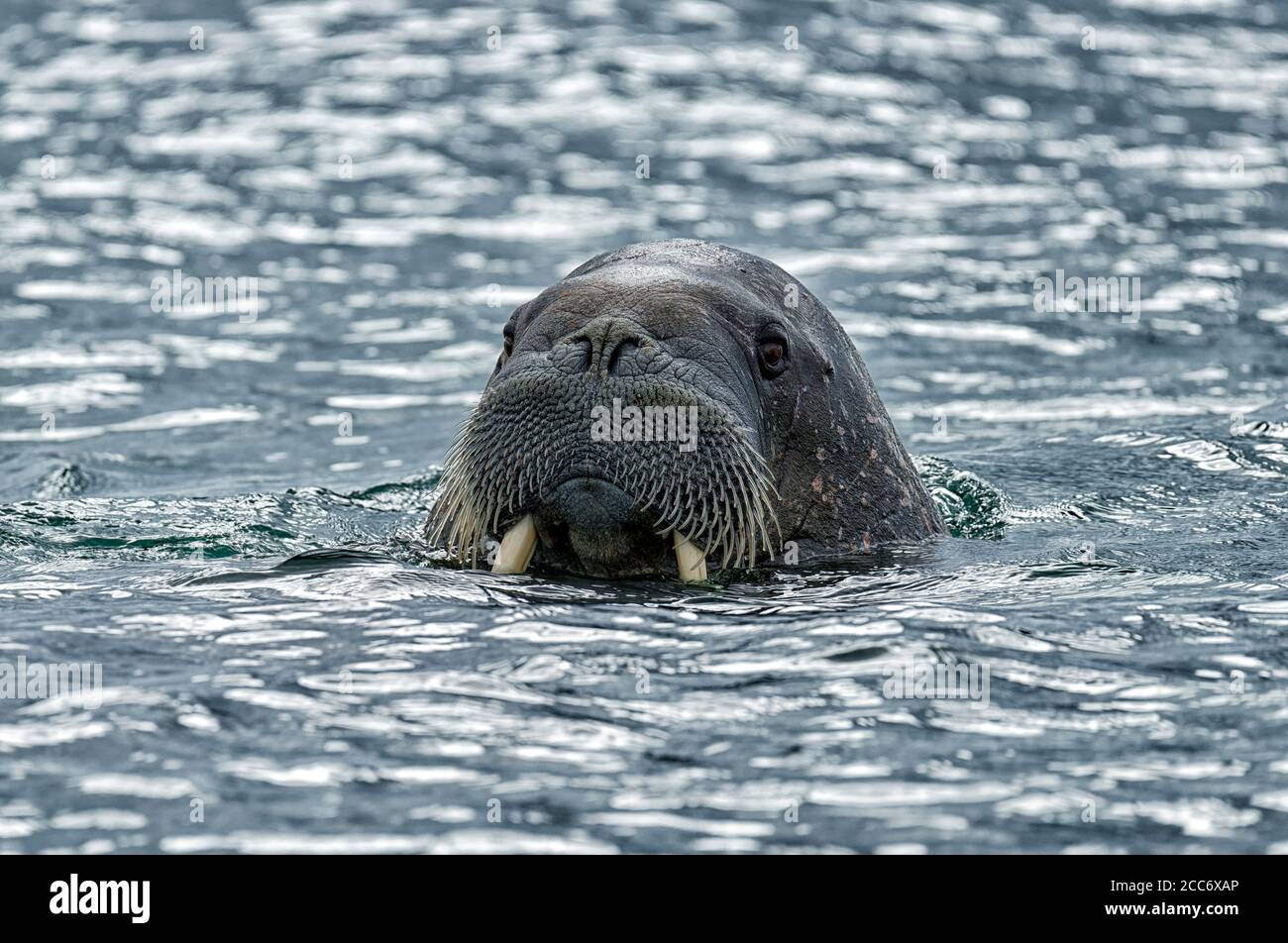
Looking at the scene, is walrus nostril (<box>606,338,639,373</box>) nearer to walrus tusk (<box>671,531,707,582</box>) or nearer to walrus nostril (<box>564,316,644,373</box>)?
walrus nostril (<box>564,316,644,373</box>)

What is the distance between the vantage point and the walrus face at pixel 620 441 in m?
6.88

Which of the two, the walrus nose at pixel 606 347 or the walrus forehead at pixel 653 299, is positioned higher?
the walrus forehead at pixel 653 299

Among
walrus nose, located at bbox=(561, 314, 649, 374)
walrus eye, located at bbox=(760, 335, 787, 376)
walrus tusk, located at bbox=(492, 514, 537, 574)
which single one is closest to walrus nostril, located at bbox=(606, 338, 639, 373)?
walrus nose, located at bbox=(561, 314, 649, 374)

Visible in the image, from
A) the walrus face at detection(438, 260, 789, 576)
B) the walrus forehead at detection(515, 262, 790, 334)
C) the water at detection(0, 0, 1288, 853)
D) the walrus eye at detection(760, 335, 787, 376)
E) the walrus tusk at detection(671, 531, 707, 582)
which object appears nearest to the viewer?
the water at detection(0, 0, 1288, 853)

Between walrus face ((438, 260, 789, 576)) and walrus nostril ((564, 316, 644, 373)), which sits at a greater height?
walrus nostril ((564, 316, 644, 373))

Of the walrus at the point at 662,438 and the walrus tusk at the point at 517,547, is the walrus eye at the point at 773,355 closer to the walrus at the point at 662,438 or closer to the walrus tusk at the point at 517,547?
the walrus at the point at 662,438

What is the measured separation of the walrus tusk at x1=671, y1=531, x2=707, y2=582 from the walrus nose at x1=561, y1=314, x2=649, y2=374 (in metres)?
0.67

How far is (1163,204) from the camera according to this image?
1952 centimetres

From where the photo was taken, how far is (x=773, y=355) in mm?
7625

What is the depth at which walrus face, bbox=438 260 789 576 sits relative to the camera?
6.88 metres

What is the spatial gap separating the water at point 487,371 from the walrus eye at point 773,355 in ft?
2.75

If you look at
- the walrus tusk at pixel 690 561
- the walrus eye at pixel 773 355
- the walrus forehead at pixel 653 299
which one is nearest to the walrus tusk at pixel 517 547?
the walrus tusk at pixel 690 561

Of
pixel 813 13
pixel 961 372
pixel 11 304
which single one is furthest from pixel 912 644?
pixel 813 13

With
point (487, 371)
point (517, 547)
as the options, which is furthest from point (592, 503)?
point (487, 371)
